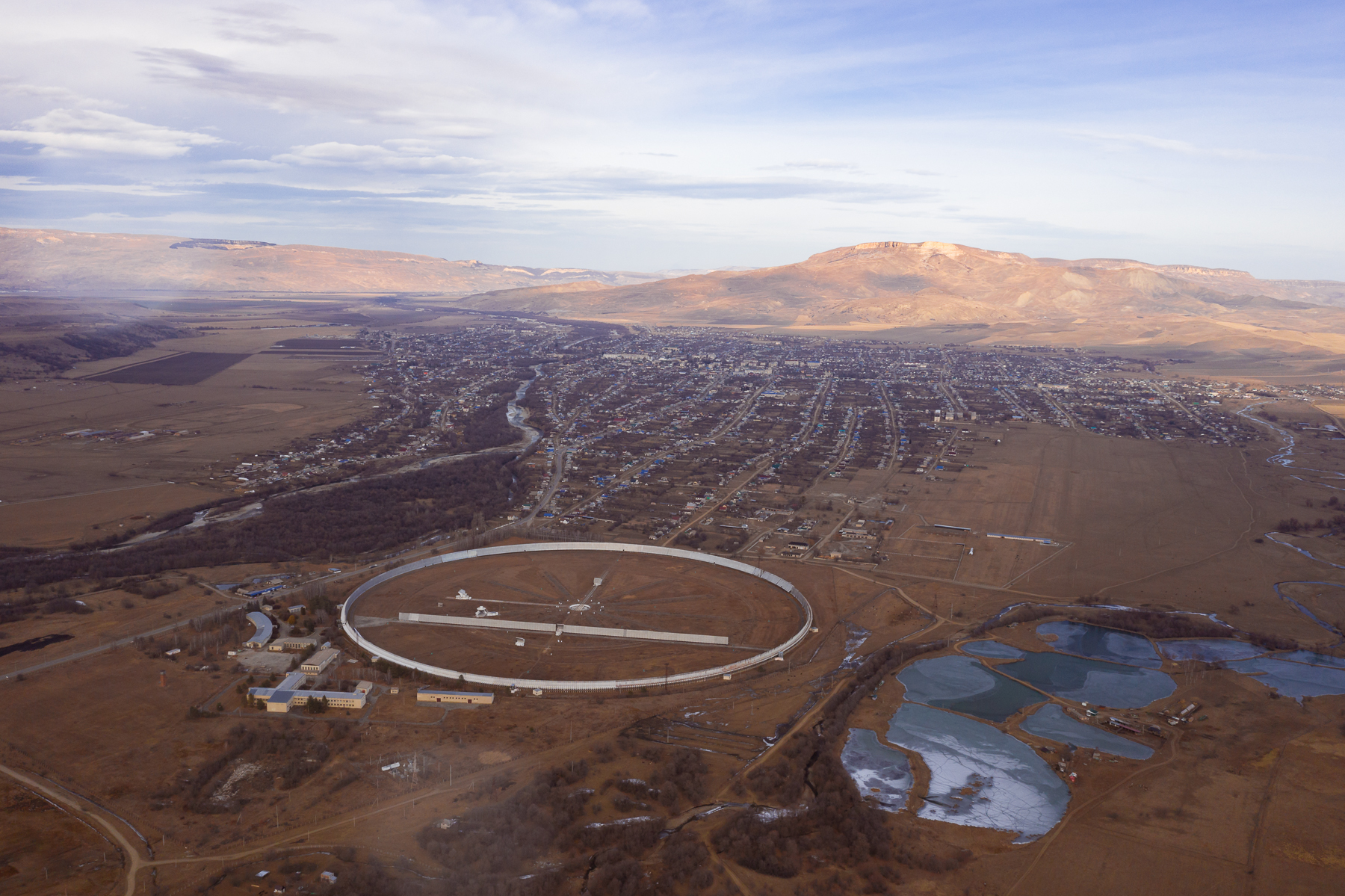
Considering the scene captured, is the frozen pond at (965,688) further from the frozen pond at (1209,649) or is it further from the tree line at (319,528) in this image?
the tree line at (319,528)

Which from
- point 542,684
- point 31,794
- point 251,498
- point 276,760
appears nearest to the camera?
point 31,794

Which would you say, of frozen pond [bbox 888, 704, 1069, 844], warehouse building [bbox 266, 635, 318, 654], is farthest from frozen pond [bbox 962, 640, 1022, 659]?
warehouse building [bbox 266, 635, 318, 654]

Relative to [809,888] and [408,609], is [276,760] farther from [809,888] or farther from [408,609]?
[809,888]

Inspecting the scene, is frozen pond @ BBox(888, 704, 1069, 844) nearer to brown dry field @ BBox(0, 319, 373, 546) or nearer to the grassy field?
brown dry field @ BBox(0, 319, 373, 546)

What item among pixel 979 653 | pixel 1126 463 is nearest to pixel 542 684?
pixel 979 653

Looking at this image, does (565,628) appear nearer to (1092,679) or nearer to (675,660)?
(675,660)

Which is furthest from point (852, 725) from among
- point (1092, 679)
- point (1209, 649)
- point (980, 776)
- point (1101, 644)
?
point (1209, 649)

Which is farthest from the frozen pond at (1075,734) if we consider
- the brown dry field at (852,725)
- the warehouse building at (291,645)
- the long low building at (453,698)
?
the warehouse building at (291,645)
